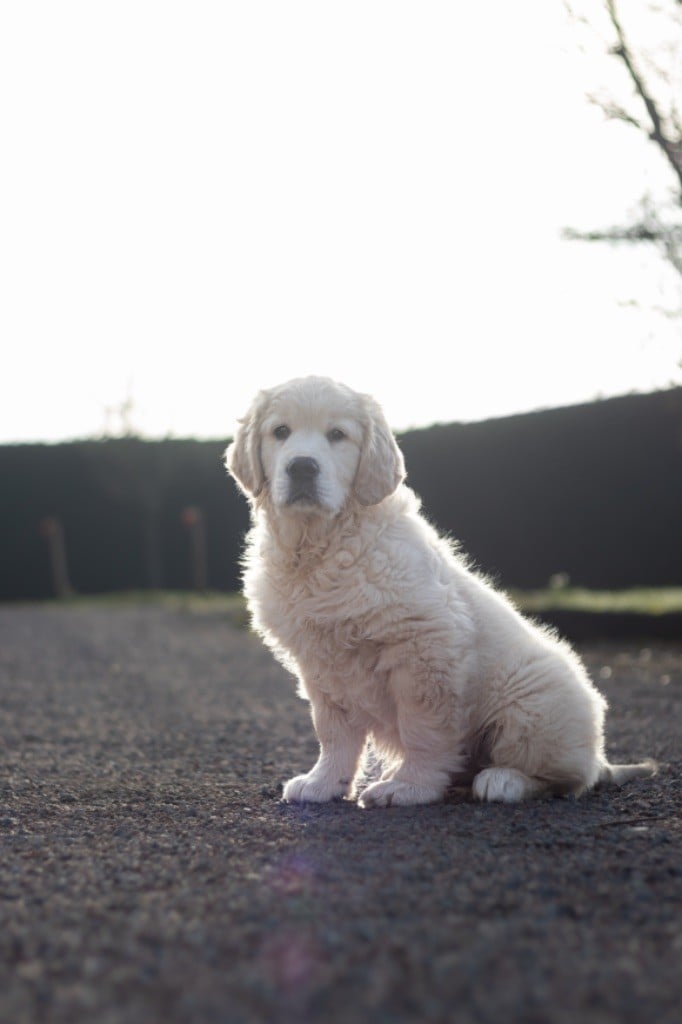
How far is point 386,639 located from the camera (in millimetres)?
3803

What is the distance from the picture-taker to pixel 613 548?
13.9 meters

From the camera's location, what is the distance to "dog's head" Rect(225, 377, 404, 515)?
3.93m

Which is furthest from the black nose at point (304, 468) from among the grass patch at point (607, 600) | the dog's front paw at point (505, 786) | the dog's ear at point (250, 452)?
the grass patch at point (607, 600)

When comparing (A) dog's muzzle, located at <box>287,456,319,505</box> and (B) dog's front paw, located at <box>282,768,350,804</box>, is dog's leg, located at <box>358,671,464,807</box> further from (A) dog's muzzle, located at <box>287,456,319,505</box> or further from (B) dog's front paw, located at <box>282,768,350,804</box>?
(A) dog's muzzle, located at <box>287,456,319,505</box>

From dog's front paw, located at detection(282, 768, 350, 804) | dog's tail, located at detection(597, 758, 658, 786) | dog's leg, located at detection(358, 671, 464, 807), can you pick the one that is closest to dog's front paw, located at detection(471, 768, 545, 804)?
dog's leg, located at detection(358, 671, 464, 807)

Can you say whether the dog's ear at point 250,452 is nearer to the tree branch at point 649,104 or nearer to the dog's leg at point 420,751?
the dog's leg at point 420,751

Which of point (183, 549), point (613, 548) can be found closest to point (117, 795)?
point (613, 548)

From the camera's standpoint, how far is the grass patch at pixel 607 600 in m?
11.0

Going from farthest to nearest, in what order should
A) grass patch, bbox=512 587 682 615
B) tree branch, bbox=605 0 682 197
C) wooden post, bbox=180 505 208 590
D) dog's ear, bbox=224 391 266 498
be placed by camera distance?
wooden post, bbox=180 505 208 590, grass patch, bbox=512 587 682 615, tree branch, bbox=605 0 682 197, dog's ear, bbox=224 391 266 498

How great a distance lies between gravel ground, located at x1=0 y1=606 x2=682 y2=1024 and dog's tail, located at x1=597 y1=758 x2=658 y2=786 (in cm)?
7

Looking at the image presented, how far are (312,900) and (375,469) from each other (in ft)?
6.11

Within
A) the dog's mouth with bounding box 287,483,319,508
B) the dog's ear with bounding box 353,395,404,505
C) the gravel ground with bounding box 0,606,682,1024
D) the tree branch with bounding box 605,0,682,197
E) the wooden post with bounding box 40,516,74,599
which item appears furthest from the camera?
the wooden post with bounding box 40,516,74,599

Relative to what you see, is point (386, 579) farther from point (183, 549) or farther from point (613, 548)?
point (183, 549)

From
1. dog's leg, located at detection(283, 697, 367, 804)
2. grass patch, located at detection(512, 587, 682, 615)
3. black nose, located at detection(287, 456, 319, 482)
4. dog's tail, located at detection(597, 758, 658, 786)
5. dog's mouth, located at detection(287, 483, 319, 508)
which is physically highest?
black nose, located at detection(287, 456, 319, 482)
